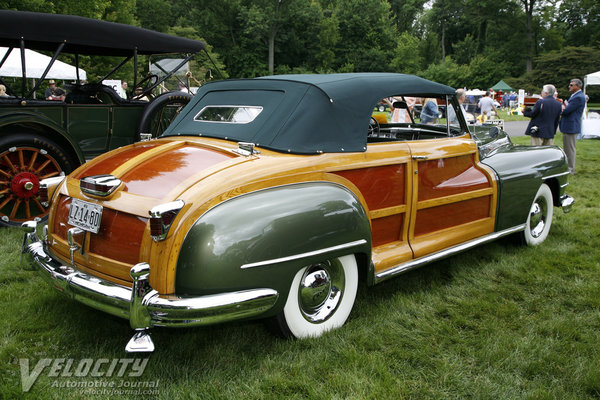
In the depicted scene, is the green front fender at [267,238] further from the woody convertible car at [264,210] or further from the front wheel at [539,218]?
the front wheel at [539,218]

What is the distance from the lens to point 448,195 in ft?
11.8

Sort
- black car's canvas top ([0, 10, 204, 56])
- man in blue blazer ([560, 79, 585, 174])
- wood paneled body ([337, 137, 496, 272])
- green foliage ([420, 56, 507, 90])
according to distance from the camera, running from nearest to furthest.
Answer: wood paneled body ([337, 137, 496, 272])
black car's canvas top ([0, 10, 204, 56])
man in blue blazer ([560, 79, 585, 174])
green foliage ([420, 56, 507, 90])

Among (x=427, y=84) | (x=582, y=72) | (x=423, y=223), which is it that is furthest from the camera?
(x=582, y=72)

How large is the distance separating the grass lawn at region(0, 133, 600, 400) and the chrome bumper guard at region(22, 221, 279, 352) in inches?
12.5

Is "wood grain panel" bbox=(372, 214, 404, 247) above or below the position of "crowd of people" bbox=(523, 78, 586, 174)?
below

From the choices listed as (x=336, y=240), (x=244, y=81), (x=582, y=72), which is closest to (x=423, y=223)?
(x=336, y=240)

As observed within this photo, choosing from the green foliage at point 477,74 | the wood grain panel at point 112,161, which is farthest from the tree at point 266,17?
the wood grain panel at point 112,161

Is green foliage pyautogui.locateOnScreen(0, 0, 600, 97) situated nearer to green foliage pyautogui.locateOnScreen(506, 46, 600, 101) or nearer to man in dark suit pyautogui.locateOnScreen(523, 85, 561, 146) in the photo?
green foliage pyautogui.locateOnScreen(506, 46, 600, 101)

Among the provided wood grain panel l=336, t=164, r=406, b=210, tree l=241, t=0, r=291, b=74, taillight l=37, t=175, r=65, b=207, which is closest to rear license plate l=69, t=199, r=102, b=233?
taillight l=37, t=175, r=65, b=207

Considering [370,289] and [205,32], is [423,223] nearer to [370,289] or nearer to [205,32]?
[370,289]

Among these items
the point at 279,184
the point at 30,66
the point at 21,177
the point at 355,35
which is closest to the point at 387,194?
the point at 279,184

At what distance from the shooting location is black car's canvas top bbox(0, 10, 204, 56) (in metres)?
5.23

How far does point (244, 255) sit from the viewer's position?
7.50ft

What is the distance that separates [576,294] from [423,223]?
1242 millimetres
